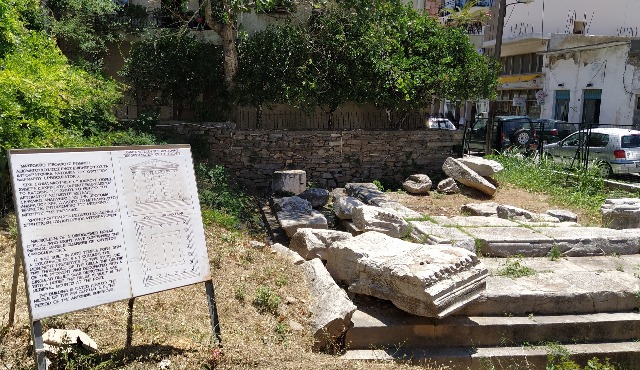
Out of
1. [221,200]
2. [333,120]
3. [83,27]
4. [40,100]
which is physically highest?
[83,27]

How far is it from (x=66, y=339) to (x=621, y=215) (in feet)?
27.8

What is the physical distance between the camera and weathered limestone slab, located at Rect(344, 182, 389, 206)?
11.4m

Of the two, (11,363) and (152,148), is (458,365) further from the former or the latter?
(11,363)

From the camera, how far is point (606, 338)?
5930 millimetres

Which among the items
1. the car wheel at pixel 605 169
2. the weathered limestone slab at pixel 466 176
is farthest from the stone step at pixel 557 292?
the car wheel at pixel 605 169

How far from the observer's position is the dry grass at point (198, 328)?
4.10 meters

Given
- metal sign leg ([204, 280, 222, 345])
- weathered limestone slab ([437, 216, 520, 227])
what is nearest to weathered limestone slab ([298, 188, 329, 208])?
weathered limestone slab ([437, 216, 520, 227])

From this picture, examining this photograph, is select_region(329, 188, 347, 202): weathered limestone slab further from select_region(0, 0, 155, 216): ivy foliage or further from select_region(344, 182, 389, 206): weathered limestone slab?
select_region(0, 0, 155, 216): ivy foliage

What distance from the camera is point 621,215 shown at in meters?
9.24

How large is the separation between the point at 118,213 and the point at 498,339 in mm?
3840

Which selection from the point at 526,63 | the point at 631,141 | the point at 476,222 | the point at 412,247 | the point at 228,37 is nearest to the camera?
the point at 412,247

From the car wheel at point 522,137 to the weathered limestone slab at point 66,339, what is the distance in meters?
16.5

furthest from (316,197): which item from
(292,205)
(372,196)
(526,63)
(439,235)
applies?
(526,63)

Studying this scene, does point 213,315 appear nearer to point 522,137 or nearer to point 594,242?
point 594,242
